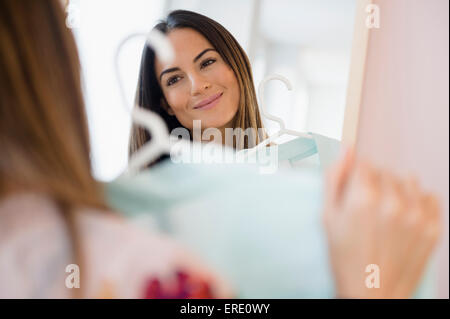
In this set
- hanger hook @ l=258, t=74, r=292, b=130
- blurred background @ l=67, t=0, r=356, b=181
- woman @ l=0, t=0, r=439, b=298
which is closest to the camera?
woman @ l=0, t=0, r=439, b=298

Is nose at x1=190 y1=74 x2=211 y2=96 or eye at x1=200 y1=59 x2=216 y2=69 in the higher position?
eye at x1=200 y1=59 x2=216 y2=69

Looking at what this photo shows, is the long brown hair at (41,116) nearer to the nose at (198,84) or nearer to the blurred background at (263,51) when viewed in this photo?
the blurred background at (263,51)

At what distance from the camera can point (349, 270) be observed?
398 millimetres

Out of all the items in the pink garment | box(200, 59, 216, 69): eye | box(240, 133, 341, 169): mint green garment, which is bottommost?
the pink garment

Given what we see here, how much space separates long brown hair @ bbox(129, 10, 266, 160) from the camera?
0.91m

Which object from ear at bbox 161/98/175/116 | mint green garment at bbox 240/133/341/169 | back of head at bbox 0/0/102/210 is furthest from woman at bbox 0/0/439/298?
ear at bbox 161/98/175/116

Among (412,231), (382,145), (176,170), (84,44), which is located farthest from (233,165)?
(84,44)

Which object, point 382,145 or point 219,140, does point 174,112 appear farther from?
point 382,145

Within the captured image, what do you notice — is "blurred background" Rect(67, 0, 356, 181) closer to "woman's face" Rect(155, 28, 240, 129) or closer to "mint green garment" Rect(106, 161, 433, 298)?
"woman's face" Rect(155, 28, 240, 129)

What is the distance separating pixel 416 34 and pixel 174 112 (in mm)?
506

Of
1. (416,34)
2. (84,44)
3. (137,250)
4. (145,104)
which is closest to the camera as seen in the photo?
(137,250)

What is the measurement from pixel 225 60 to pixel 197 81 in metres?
0.09

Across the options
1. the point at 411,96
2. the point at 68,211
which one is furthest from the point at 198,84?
the point at 68,211

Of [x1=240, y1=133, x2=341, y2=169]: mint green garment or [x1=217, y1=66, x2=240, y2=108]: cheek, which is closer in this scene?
[x1=240, y1=133, x2=341, y2=169]: mint green garment
